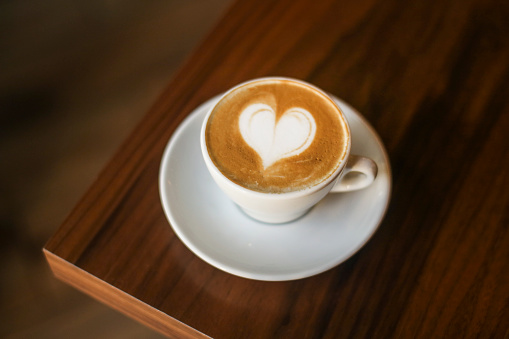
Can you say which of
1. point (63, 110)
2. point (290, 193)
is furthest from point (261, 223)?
point (63, 110)

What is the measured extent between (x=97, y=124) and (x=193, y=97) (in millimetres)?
712

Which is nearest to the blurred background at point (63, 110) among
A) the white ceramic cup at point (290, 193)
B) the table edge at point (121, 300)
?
the table edge at point (121, 300)

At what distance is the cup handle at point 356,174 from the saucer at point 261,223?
3cm

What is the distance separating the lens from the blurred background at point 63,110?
110cm

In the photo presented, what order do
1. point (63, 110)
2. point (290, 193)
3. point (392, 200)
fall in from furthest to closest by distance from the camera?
point (63, 110)
point (392, 200)
point (290, 193)

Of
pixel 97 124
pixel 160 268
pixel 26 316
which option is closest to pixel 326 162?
pixel 160 268

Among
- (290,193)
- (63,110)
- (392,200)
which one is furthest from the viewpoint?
(63,110)

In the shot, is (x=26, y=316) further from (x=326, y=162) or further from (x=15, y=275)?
(x=326, y=162)

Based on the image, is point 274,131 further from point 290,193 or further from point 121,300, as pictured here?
point 121,300

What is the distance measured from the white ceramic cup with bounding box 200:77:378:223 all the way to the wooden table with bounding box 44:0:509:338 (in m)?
0.08

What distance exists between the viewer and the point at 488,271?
24.5 inches

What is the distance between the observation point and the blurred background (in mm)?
1103

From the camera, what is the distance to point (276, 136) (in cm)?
61

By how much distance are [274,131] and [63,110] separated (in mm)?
969
